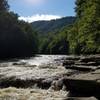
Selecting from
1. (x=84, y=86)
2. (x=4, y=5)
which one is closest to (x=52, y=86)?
(x=84, y=86)

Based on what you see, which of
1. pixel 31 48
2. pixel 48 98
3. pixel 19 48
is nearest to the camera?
pixel 48 98

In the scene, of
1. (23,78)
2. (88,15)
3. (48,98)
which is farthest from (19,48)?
(48,98)

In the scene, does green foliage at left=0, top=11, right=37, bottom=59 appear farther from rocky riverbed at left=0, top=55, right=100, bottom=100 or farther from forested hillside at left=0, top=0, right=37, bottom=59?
rocky riverbed at left=0, top=55, right=100, bottom=100

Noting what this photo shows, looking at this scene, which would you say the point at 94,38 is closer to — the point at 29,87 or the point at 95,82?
the point at 29,87

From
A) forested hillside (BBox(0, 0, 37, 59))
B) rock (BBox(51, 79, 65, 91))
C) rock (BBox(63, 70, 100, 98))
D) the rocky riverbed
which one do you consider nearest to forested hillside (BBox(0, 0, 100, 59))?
forested hillside (BBox(0, 0, 37, 59))

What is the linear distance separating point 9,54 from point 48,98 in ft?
233

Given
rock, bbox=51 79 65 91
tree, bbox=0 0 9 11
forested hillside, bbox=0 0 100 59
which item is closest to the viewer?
rock, bbox=51 79 65 91

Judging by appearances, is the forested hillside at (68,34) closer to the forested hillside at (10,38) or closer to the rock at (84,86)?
the forested hillside at (10,38)

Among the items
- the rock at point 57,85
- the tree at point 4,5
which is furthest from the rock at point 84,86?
the tree at point 4,5

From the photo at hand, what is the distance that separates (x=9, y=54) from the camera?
299 feet

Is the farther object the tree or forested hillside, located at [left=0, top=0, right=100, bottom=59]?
Answer: the tree

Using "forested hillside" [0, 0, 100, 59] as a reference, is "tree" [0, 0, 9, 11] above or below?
above

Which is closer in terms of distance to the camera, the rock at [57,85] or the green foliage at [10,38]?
the rock at [57,85]

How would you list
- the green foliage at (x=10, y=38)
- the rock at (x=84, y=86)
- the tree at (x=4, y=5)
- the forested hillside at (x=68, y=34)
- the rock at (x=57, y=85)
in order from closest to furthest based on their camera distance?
A: the rock at (x=84, y=86) < the rock at (x=57, y=85) < the forested hillside at (x=68, y=34) < the green foliage at (x=10, y=38) < the tree at (x=4, y=5)
